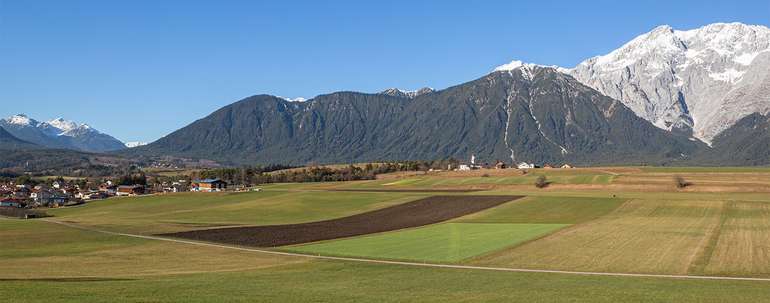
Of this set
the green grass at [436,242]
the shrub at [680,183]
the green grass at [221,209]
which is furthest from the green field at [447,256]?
the shrub at [680,183]

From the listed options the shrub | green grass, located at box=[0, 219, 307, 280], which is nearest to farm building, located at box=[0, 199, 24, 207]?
green grass, located at box=[0, 219, 307, 280]

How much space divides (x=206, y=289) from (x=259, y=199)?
4344 inches

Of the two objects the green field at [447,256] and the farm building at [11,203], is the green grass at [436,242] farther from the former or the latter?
the farm building at [11,203]

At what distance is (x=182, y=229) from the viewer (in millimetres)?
86688

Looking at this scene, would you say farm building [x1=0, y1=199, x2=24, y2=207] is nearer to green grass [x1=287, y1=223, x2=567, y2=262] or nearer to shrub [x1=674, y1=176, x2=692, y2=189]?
green grass [x1=287, y1=223, x2=567, y2=262]

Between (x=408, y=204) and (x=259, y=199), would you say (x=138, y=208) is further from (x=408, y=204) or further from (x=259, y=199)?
(x=408, y=204)

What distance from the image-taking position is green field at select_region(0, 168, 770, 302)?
3834 cm

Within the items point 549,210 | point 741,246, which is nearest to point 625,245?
point 741,246

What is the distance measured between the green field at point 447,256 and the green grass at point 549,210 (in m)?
0.30

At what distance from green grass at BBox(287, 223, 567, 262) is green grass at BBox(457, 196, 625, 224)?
303 inches

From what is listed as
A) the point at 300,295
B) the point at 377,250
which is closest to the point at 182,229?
the point at 377,250

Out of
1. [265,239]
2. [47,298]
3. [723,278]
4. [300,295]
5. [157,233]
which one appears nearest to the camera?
[47,298]

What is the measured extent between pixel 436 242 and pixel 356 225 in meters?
23.7

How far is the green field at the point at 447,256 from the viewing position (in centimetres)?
3834
